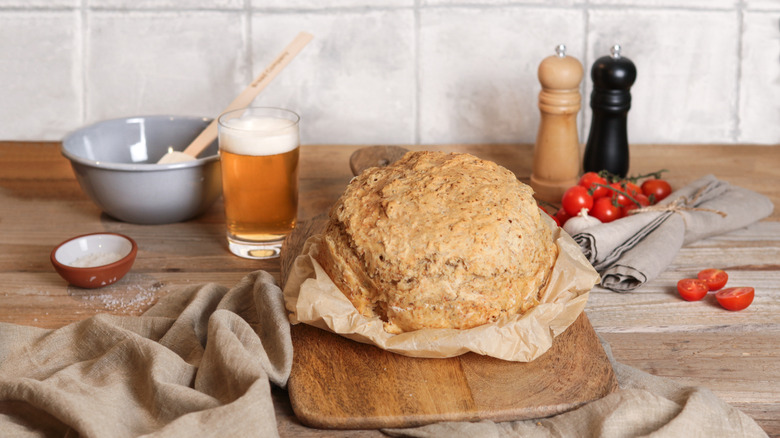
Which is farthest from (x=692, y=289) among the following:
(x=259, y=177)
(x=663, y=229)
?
(x=259, y=177)

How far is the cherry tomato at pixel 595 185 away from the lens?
1958 millimetres

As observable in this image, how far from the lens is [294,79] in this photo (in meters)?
2.67

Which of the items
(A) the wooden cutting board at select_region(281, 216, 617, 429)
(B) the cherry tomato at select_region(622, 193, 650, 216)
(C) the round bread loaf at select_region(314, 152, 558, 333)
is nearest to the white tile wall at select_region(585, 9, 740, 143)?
(B) the cherry tomato at select_region(622, 193, 650, 216)

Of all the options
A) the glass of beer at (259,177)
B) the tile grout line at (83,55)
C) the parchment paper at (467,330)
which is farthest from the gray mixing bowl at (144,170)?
the tile grout line at (83,55)

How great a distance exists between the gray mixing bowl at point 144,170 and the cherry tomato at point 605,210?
1003mm

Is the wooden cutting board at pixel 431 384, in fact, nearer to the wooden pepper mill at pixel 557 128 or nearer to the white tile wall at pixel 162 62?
the wooden pepper mill at pixel 557 128

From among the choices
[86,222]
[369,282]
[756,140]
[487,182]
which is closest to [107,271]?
[86,222]

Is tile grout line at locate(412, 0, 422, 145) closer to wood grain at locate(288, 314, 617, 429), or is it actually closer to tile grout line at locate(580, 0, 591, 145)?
tile grout line at locate(580, 0, 591, 145)

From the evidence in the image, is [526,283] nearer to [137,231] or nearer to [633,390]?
[633,390]

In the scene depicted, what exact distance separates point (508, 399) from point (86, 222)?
134 cm

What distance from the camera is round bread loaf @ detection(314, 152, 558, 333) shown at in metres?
1.33

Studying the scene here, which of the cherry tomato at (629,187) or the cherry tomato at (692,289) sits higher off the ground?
the cherry tomato at (629,187)

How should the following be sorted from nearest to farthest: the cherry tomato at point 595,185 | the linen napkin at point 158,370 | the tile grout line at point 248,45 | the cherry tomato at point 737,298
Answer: the linen napkin at point 158,370
the cherry tomato at point 737,298
the cherry tomato at point 595,185
the tile grout line at point 248,45

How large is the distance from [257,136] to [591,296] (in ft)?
2.79
